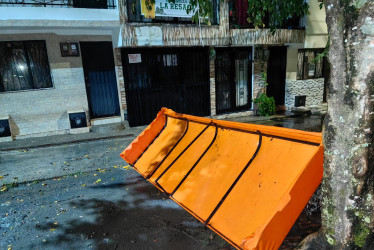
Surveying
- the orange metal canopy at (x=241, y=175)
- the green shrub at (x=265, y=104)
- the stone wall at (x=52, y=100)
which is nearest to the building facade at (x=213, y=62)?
the green shrub at (x=265, y=104)

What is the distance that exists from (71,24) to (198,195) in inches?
258

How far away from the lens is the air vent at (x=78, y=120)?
8.64 metres

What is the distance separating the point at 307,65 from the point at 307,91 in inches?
52.9

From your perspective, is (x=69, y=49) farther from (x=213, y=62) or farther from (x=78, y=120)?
(x=213, y=62)

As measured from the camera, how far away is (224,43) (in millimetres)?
9703

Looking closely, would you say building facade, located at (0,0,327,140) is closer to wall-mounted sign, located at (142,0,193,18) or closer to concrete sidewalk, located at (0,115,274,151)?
wall-mounted sign, located at (142,0,193,18)

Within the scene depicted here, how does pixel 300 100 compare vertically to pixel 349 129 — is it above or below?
below

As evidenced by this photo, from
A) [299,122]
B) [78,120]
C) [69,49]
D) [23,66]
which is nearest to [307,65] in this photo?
[299,122]

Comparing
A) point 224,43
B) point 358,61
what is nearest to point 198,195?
point 358,61

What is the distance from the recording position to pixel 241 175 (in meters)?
3.27

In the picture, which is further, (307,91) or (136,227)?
(307,91)

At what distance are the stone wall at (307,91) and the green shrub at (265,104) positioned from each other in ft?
5.77

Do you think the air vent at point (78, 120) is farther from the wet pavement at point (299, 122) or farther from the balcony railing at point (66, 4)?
the wet pavement at point (299, 122)

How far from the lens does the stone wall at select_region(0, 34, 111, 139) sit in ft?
26.8
